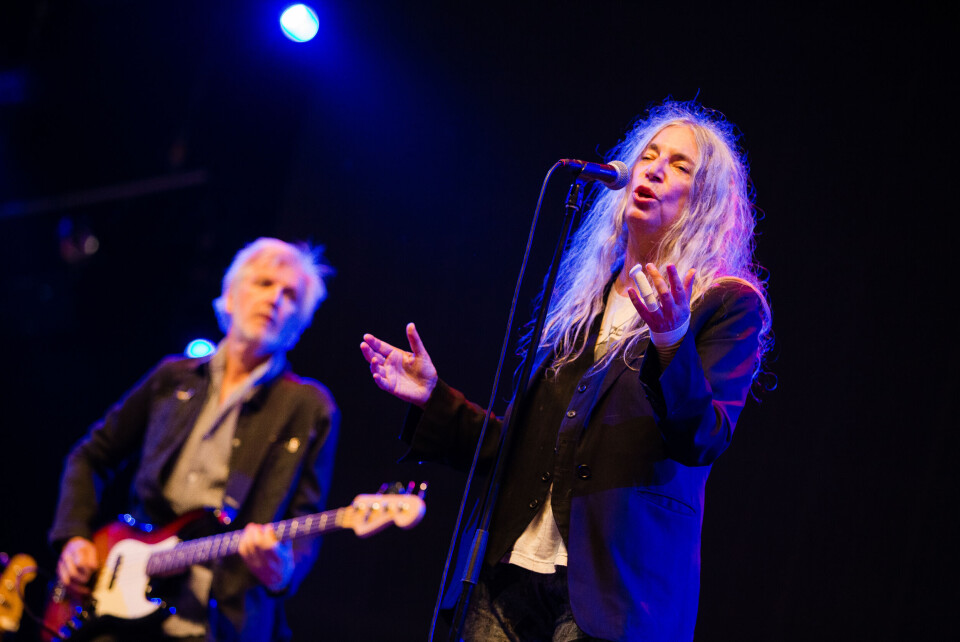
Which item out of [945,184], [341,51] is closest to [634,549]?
[945,184]

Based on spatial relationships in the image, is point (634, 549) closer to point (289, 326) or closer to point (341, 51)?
point (289, 326)

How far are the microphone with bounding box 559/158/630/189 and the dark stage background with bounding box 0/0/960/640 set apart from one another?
3.83 ft

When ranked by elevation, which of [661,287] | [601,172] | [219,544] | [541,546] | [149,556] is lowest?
[149,556]

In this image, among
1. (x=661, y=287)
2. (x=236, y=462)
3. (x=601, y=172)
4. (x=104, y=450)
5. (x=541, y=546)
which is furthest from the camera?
(x=104, y=450)

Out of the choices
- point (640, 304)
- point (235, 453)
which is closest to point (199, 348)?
point (235, 453)

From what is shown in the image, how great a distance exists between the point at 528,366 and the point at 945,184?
1775 mm

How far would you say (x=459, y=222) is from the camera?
12.1ft

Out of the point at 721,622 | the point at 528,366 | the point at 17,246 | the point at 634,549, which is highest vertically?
the point at 17,246

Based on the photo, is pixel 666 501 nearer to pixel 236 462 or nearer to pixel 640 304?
pixel 640 304

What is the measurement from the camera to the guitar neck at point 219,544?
312 centimetres

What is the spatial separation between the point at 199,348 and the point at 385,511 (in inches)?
83.0

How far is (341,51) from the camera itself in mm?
4262

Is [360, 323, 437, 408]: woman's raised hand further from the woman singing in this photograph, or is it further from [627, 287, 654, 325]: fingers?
[627, 287, 654, 325]: fingers

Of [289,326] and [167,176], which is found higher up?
[167,176]
